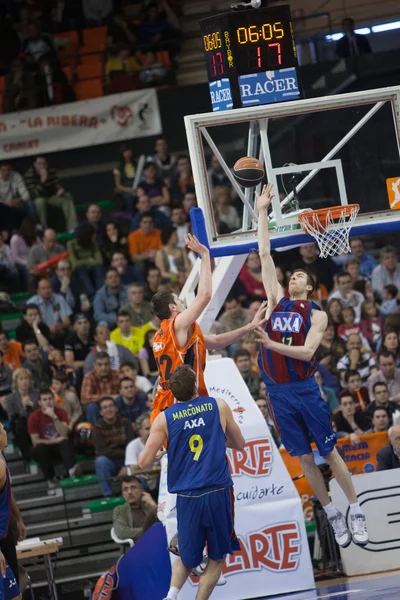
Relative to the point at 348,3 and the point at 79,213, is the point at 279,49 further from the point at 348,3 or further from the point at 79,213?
the point at 79,213

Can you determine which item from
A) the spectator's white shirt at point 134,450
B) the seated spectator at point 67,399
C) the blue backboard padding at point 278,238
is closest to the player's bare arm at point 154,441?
the blue backboard padding at point 278,238

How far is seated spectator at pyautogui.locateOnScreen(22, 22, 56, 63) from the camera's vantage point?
19.7m

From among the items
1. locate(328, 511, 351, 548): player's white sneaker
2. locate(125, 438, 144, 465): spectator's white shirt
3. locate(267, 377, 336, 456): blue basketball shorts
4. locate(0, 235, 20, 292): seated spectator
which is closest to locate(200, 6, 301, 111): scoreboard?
locate(267, 377, 336, 456): blue basketball shorts

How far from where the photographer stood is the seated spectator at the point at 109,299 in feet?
53.2

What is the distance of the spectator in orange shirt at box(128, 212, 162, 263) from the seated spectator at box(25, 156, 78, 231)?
1723 millimetres

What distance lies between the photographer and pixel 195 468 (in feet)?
28.0

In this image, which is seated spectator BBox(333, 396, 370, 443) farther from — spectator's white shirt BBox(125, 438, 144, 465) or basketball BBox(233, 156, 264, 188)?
basketball BBox(233, 156, 264, 188)

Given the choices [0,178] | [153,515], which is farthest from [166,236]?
[153,515]

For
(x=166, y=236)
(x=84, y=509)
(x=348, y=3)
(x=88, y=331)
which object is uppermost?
(x=348, y=3)

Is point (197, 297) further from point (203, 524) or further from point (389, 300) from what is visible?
point (389, 300)

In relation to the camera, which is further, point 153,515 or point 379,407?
point 379,407

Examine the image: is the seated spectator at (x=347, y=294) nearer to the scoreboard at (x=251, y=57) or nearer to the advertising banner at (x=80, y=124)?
the advertising banner at (x=80, y=124)

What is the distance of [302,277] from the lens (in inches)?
369

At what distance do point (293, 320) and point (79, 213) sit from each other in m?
10.9
